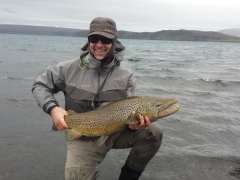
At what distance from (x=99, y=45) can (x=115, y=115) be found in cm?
123

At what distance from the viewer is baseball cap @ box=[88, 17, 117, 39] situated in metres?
4.28

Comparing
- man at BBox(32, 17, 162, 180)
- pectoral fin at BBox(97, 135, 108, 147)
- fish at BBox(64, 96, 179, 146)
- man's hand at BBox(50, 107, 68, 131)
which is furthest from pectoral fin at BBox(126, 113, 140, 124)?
man's hand at BBox(50, 107, 68, 131)

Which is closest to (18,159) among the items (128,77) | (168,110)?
(128,77)

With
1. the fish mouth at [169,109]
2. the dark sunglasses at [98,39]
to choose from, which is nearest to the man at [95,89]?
the dark sunglasses at [98,39]

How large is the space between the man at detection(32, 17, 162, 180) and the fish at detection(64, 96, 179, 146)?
6.8 inches

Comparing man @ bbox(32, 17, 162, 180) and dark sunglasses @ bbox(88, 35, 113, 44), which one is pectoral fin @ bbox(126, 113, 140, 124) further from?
dark sunglasses @ bbox(88, 35, 113, 44)

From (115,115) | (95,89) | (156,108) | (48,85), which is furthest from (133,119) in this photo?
(48,85)

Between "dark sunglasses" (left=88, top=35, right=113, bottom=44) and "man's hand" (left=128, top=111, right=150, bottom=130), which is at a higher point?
"dark sunglasses" (left=88, top=35, right=113, bottom=44)

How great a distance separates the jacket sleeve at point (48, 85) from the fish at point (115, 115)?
A: 1.46 ft

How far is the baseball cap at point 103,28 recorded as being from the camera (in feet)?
14.0

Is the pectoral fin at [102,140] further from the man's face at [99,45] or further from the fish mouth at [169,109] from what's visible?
the man's face at [99,45]

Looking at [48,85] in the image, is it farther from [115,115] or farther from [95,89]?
[115,115]

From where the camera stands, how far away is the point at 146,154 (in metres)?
4.51

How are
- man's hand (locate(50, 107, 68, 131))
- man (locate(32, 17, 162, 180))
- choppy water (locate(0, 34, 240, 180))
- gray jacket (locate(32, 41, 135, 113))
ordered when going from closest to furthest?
1. man's hand (locate(50, 107, 68, 131))
2. man (locate(32, 17, 162, 180))
3. gray jacket (locate(32, 41, 135, 113))
4. choppy water (locate(0, 34, 240, 180))
